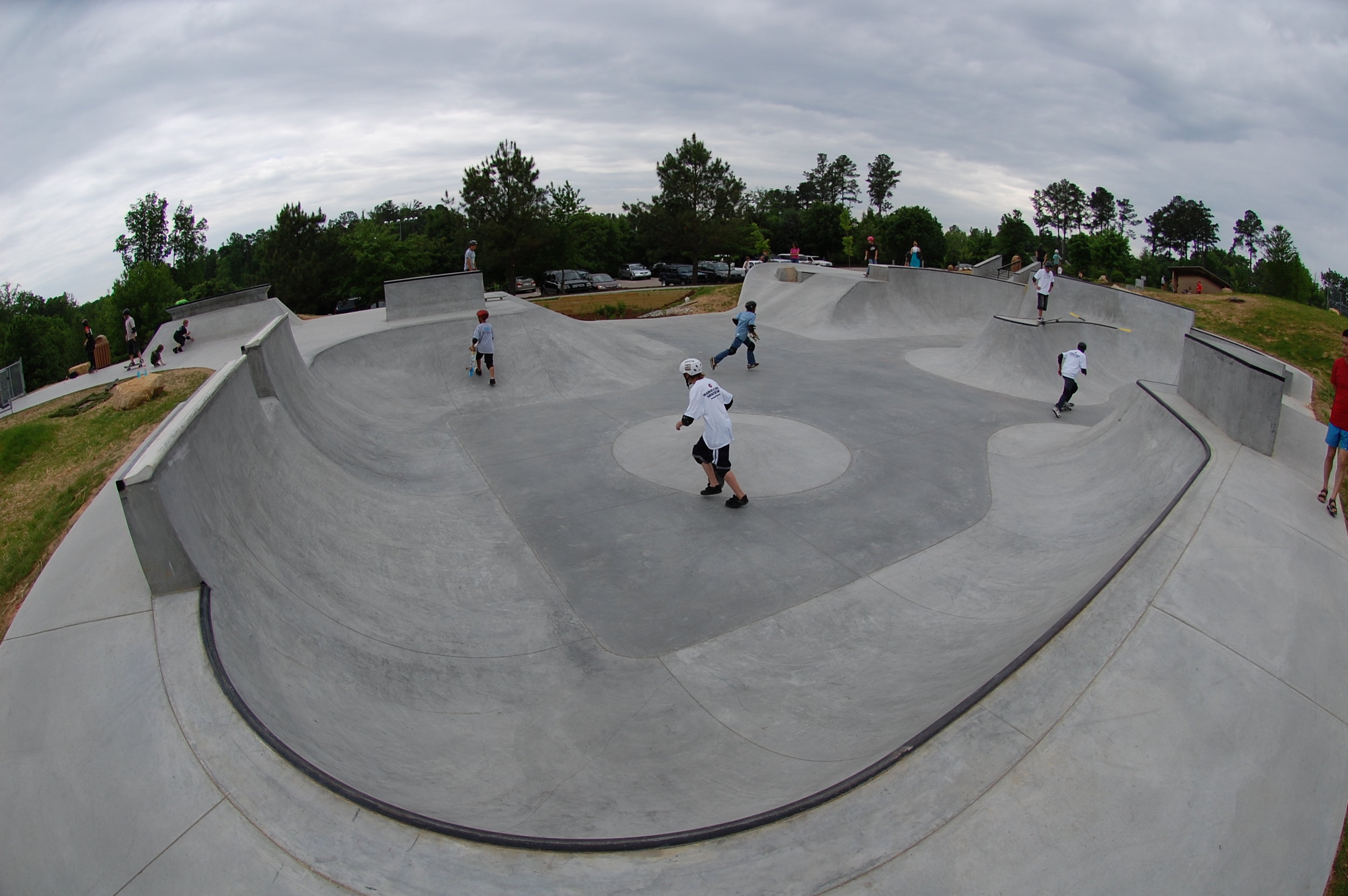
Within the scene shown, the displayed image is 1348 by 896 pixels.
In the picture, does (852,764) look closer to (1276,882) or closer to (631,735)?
(631,735)

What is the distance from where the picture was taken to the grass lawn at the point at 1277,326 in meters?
16.1

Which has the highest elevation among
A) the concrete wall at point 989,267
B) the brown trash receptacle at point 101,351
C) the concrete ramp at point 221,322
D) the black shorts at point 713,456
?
the concrete wall at point 989,267

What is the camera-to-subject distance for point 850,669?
5.46 metres

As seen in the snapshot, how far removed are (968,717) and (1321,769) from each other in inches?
70.7

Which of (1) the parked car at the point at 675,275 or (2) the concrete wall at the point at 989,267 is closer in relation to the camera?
(2) the concrete wall at the point at 989,267

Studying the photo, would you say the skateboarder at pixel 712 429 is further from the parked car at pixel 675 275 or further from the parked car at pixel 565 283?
the parked car at pixel 675 275

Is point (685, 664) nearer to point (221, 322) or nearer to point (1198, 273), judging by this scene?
point (221, 322)

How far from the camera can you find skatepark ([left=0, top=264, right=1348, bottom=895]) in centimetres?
313

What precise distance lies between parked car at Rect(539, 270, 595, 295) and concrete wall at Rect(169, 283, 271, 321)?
23635 mm

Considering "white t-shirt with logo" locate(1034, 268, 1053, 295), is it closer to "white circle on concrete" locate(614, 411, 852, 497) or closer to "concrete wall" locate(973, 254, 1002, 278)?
"white circle on concrete" locate(614, 411, 852, 497)

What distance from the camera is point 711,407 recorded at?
26.1ft

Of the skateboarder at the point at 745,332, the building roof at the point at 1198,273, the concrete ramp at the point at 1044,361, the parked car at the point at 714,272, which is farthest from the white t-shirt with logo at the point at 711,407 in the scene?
the parked car at the point at 714,272

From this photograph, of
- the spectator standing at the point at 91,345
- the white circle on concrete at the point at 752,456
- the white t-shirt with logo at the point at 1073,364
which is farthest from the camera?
the spectator standing at the point at 91,345

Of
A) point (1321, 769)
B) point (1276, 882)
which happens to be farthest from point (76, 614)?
point (1321, 769)
